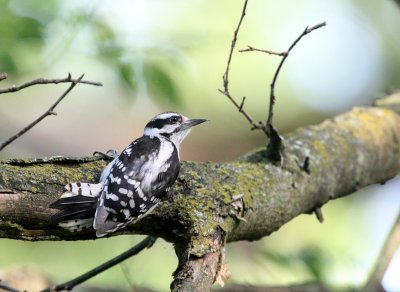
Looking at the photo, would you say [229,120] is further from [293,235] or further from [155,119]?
[155,119]

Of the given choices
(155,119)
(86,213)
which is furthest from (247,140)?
(86,213)

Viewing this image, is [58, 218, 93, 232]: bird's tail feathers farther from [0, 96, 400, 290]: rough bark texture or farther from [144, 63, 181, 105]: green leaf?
[144, 63, 181, 105]: green leaf

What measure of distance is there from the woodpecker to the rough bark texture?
0.06m

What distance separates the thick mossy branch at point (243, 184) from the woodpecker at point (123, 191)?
59mm

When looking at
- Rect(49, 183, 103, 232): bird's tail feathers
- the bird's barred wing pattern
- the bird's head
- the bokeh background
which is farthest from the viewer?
the bokeh background

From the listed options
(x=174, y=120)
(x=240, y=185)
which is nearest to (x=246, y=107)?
(x=174, y=120)

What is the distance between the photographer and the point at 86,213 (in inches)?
120

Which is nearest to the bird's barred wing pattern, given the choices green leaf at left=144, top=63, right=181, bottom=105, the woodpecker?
the woodpecker

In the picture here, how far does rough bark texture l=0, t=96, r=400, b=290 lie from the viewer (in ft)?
9.47

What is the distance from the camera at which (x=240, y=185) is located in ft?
11.6

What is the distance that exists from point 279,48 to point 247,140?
1.27m

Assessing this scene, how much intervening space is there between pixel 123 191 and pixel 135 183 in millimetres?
151

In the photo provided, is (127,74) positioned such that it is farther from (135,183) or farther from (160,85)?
(135,183)

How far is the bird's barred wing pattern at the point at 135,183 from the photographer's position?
10.1ft
